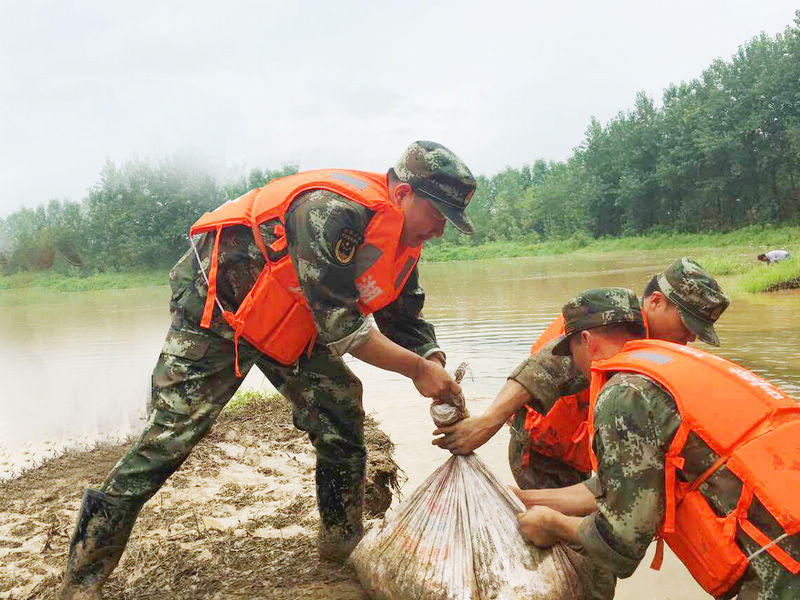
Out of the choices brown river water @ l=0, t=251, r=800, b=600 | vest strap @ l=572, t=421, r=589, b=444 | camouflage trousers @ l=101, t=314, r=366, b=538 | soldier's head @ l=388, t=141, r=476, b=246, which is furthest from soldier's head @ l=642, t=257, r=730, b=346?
camouflage trousers @ l=101, t=314, r=366, b=538

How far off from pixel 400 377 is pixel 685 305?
17.5ft

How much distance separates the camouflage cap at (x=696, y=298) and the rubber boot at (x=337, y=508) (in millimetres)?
1414

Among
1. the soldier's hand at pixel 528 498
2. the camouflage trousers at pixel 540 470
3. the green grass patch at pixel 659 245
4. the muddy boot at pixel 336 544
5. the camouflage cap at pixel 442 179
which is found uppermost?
the camouflage cap at pixel 442 179

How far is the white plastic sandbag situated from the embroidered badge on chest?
2.75 ft

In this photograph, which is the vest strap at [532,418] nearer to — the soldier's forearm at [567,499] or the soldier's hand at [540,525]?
the soldier's forearm at [567,499]

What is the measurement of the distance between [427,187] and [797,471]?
142cm

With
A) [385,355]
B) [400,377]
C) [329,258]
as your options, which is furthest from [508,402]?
[400,377]

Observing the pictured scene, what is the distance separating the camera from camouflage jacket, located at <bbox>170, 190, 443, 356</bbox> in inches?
91.4

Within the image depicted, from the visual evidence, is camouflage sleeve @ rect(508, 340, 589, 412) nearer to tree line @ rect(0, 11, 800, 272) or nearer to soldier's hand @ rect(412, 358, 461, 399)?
soldier's hand @ rect(412, 358, 461, 399)

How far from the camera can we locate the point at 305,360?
110 inches

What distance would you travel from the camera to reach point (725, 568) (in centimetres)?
176

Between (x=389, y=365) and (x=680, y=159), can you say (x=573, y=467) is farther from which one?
(x=680, y=159)

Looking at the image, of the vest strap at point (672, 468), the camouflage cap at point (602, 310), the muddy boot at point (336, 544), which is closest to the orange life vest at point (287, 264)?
the camouflage cap at point (602, 310)

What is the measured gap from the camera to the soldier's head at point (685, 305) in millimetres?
2578
